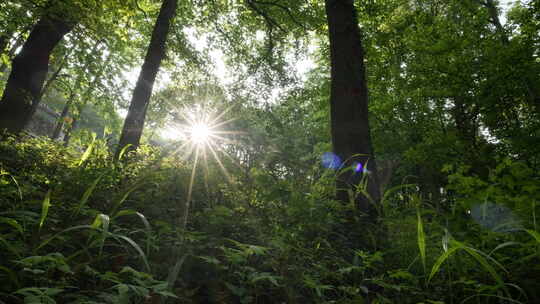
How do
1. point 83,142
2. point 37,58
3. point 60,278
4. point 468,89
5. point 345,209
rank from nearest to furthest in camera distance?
point 60,278 → point 345,209 → point 83,142 → point 37,58 → point 468,89

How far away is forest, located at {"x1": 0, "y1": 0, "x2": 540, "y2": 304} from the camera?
179cm

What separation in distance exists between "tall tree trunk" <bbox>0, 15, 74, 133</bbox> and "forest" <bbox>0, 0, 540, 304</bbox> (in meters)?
0.04

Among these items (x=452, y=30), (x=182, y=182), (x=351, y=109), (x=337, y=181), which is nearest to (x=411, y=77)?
(x=452, y=30)

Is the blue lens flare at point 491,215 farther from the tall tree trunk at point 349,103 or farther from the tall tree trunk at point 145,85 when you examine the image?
the tall tree trunk at point 145,85

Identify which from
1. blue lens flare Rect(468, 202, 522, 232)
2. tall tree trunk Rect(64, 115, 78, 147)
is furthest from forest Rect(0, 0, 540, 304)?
tall tree trunk Rect(64, 115, 78, 147)

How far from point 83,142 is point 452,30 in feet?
46.3

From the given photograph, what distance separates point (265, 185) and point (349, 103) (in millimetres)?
2025

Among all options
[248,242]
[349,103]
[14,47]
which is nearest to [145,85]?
[349,103]

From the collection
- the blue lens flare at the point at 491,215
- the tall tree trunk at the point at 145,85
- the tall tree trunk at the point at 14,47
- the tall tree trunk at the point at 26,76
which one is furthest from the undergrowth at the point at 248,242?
the tall tree trunk at the point at 14,47

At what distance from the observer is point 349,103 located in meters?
4.48

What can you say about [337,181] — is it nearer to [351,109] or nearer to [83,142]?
[351,109]

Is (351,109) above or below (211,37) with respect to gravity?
below

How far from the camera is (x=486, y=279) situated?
1.86m

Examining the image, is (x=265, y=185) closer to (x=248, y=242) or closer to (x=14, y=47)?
(x=248, y=242)
